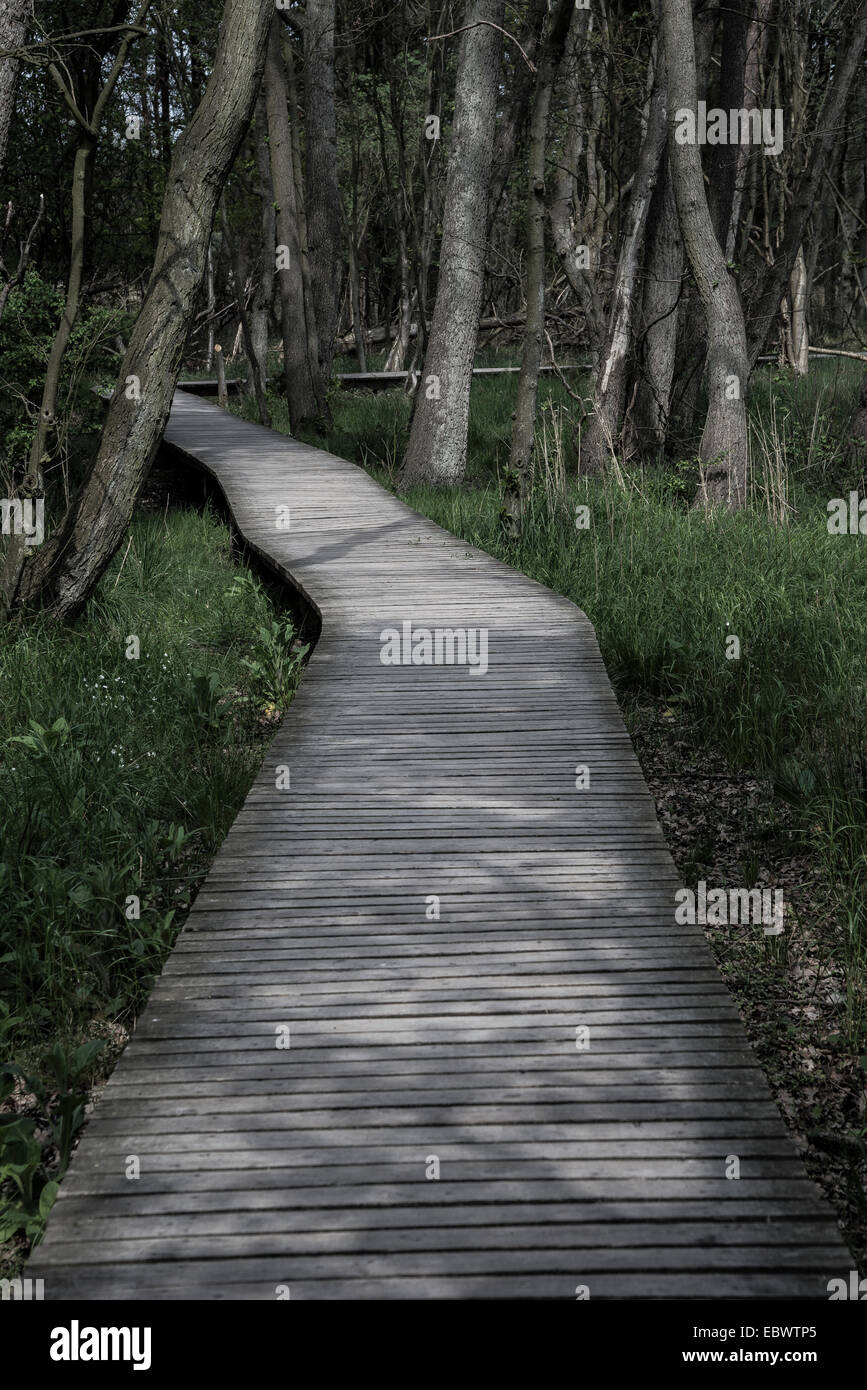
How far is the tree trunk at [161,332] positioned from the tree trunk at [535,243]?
2.19 meters

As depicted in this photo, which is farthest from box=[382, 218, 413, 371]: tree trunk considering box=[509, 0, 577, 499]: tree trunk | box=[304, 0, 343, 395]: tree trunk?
box=[509, 0, 577, 499]: tree trunk

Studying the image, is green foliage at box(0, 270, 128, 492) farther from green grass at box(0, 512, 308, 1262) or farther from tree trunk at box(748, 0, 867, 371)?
tree trunk at box(748, 0, 867, 371)

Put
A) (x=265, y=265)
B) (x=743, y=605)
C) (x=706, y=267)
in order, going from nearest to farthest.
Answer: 1. (x=743, y=605)
2. (x=706, y=267)
3. (x=265, y=265)

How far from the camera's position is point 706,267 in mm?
9906

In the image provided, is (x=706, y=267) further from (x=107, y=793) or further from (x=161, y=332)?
(x=107, y=793)

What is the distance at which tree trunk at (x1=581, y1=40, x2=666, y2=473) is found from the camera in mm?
11562

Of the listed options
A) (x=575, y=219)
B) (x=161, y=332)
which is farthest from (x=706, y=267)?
(x=575, y=219)

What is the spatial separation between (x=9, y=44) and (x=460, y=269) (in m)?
5.19

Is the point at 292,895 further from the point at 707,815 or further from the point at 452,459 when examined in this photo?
the point at 452,459

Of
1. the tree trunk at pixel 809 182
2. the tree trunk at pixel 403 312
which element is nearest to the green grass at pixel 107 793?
the tree trunk at pixel 809 182

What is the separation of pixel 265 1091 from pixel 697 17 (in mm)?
13853

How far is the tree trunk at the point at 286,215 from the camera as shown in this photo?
13555 millimetres

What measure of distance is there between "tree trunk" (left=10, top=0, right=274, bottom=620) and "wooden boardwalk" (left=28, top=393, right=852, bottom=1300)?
2.96 m
